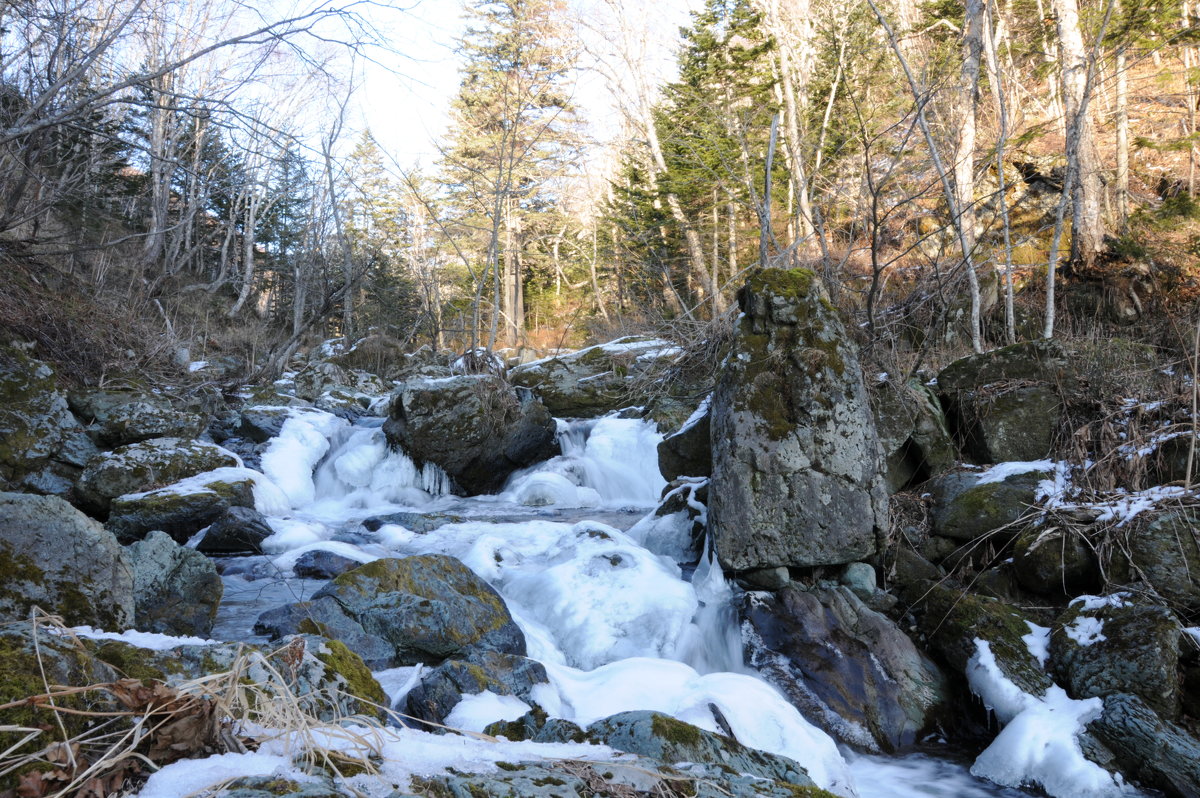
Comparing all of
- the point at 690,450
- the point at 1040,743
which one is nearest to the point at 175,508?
the point at 690,450

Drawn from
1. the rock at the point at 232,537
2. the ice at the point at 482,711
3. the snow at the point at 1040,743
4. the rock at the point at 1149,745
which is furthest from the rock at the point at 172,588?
the rock at the point at 1149,745

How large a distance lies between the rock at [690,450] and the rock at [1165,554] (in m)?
3.72

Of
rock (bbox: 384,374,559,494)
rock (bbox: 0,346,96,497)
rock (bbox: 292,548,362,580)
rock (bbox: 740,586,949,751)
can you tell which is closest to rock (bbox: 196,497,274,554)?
rock (bbox: 292,548,362,580)

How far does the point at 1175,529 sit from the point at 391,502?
366 inches

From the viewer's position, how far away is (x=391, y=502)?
10555mm

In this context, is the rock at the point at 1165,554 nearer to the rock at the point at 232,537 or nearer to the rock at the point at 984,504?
the rock at the point at 984,504

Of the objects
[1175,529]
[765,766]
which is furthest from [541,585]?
[1175,529]

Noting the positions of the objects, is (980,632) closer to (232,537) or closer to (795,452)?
(795,452)

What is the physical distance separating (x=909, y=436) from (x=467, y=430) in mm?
6682

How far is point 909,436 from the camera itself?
668 cm

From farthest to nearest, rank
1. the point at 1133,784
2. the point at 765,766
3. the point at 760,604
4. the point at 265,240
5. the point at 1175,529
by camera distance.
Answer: the point at 265,240
the point at 760,604
the point at 1175,529
the point at 1133,784
the point at 765,766

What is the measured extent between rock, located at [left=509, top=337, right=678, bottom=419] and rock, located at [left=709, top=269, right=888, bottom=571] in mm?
5979

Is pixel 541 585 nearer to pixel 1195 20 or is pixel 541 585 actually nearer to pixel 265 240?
pixel 1195 20

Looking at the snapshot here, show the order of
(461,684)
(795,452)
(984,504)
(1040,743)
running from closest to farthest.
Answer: (461,684)
(1040,743)
(795,452)
(984,504)
